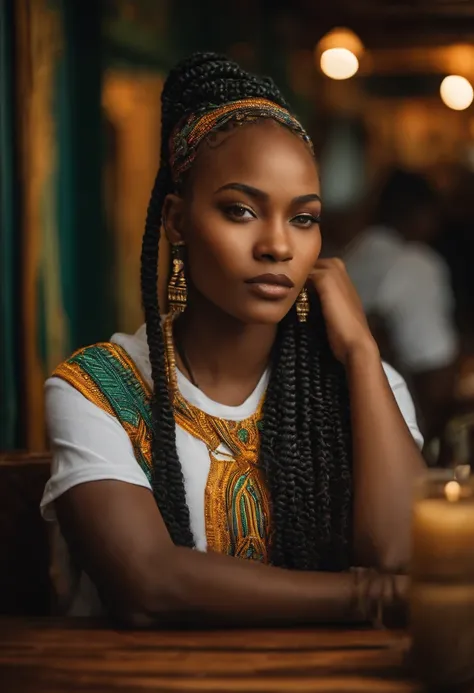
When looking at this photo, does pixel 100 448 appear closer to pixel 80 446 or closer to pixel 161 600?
pixel 80 446

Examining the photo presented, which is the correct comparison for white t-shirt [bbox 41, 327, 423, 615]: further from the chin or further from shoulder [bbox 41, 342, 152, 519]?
the chin

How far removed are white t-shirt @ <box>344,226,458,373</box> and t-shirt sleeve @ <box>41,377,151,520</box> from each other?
12.2 feet

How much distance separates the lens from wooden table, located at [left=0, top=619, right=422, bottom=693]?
128 cm

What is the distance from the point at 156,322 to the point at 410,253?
3.87 m

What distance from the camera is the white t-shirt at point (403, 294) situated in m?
5.45

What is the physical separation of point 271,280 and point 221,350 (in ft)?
0.72

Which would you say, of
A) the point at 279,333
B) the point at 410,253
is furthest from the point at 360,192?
the point at 279,333

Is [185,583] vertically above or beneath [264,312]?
beneath

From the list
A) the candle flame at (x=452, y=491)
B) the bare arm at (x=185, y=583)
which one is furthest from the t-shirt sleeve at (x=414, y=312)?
the candle flame at (x=452, y=491)

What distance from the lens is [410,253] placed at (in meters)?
5.63

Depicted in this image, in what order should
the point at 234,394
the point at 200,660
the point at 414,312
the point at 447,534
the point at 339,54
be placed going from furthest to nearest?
1. the point at 339,54
2. the point at 414,312
3. the point at 234,394
4. the point at 200,660
5. the point at 447,534

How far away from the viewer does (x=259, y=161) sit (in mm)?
1796

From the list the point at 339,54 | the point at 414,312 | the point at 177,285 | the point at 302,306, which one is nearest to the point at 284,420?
the point at 302,306

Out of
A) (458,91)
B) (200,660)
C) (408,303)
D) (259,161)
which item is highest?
(458,91)
